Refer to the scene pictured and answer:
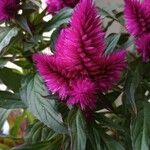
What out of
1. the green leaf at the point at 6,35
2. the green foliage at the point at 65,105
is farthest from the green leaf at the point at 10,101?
the green leaf at the point at 6,35

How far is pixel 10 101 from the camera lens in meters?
0.74

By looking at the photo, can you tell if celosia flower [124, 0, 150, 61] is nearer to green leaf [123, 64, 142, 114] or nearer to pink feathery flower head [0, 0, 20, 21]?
green leaf [123, 64, 142, 114]

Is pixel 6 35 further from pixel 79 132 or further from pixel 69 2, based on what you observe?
pixel 79 132

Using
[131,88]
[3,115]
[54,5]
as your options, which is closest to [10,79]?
[3,115]

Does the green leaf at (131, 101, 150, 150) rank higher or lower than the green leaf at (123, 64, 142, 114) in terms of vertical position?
lower

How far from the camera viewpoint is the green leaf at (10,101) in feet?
2.39

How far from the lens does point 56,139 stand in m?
0.70

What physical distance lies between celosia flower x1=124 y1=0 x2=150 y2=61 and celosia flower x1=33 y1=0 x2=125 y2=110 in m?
A: 0.07

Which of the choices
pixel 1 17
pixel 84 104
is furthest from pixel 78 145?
pixel 1 17

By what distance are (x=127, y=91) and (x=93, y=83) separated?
90mm

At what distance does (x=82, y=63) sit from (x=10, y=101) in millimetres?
261

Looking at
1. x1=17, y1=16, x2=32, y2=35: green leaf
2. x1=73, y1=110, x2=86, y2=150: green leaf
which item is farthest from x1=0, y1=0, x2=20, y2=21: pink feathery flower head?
x1=73, y1=110, x2=86, y2=150: green leaf

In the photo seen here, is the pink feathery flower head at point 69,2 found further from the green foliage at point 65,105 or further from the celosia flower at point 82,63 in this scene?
the celosia flower at point 82,63

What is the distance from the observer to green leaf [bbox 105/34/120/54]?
675mm
